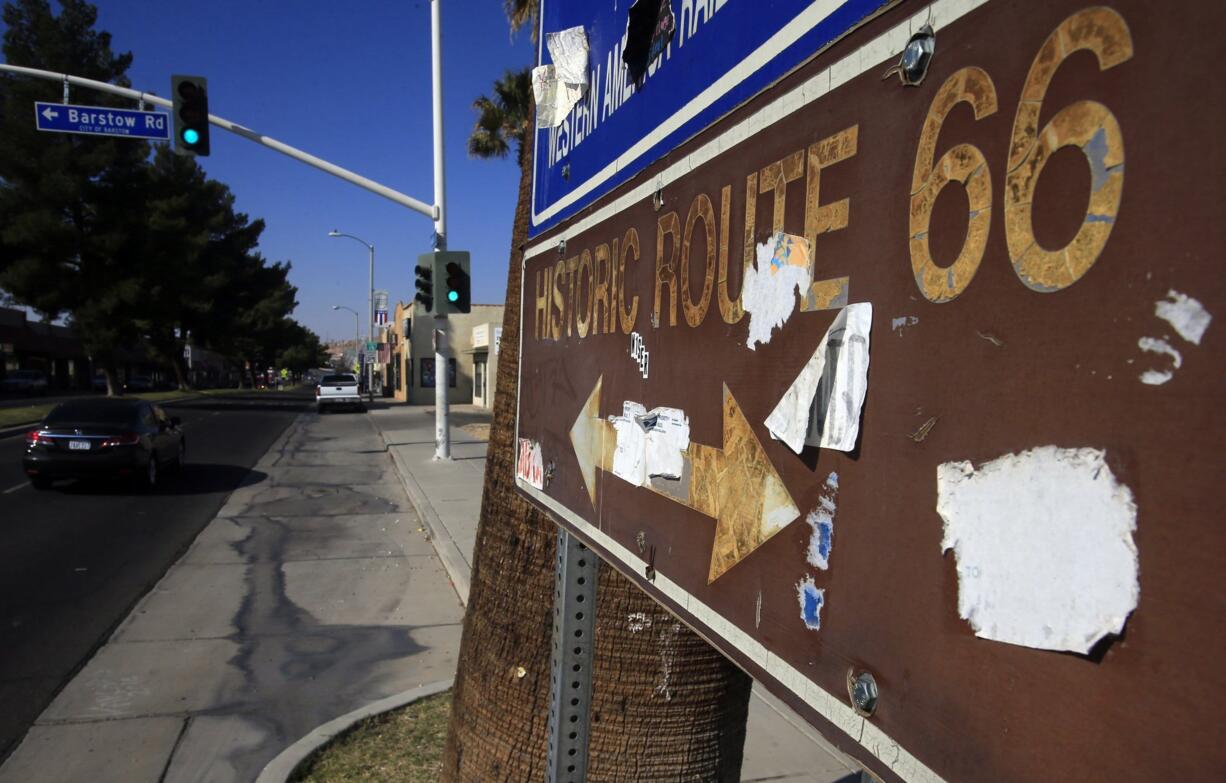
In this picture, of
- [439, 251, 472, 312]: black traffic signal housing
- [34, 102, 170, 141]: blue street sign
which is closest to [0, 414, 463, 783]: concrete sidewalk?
[439, 251, 472, 312]: black traffic signal housing

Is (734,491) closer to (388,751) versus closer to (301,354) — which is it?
(388,751)

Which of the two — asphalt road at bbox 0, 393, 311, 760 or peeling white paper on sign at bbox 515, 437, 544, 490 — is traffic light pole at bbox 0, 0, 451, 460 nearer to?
asphalt road at bbox 0, 393, 311, 760

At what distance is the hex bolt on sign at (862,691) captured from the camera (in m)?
0.86

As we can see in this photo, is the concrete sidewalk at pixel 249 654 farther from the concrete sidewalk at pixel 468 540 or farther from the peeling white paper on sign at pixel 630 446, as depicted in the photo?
the peeling white paper on sign at pixel 630 446

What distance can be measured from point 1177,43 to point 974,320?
10.1 inches

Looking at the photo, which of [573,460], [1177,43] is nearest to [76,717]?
[573,460]

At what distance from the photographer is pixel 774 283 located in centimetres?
108

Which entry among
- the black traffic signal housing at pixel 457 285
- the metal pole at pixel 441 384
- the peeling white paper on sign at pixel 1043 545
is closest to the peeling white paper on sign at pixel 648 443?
the peeling white paper on sign at pixel 1043 545

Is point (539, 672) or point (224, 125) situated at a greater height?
point (224, 125)

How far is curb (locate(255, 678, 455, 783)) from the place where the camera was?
4.23 metres

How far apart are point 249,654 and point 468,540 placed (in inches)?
143

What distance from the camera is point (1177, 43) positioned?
0.59 meters

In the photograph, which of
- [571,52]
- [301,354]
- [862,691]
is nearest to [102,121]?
[571,52]

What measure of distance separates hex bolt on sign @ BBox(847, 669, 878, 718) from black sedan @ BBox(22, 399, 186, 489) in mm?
14634
